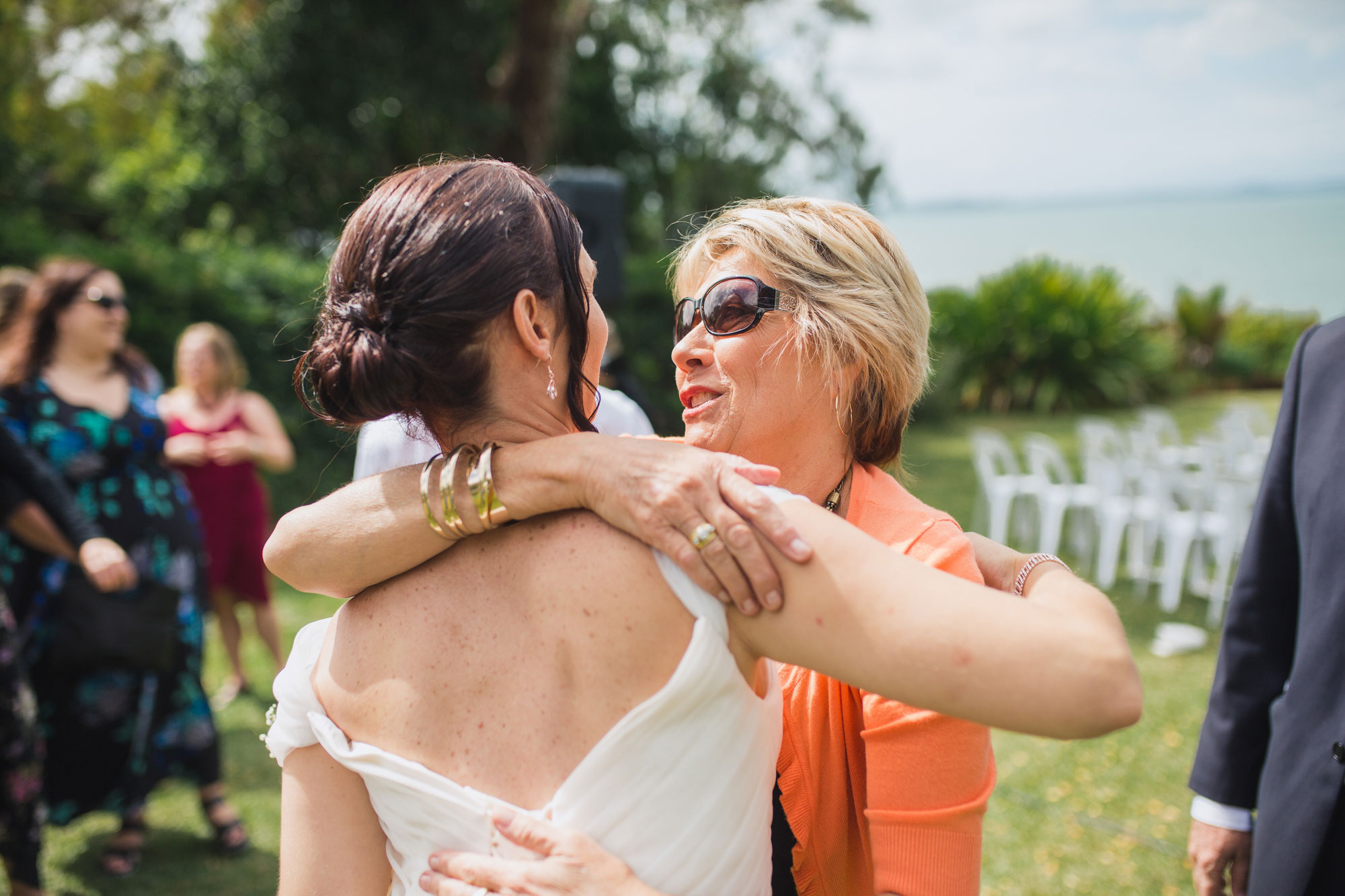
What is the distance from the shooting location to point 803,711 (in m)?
1.56

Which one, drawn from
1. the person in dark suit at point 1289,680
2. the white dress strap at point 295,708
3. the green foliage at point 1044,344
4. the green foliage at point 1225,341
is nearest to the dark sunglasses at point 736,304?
the white dress strap at point 295,708

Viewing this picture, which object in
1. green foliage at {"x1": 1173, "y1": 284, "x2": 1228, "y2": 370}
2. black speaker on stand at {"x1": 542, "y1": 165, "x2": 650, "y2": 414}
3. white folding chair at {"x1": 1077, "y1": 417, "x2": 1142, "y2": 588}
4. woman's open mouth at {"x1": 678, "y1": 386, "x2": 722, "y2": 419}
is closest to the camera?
woman's open mouth at {"x1": 678, "y1": 386, "x2": 722, "y2": 419}

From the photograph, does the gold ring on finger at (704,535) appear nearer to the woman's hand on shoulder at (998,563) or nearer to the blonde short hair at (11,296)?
the woman's hand on shoulder at (998,563)

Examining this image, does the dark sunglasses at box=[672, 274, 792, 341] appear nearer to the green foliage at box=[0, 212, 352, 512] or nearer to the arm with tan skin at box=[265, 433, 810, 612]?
the arm with tan skin at box=[265, 433, 810, 612]

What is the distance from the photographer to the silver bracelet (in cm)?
140

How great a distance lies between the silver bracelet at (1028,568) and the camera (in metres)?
1.40

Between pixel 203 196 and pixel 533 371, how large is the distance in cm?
1584

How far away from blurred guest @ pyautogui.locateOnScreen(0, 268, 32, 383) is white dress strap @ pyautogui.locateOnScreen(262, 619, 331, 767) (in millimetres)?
3430

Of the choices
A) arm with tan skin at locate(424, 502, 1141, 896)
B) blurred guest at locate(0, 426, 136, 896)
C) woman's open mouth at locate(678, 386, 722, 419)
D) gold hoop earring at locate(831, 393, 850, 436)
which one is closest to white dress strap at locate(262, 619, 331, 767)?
arm with tan skin at locate(424, 502, 1141, 896)

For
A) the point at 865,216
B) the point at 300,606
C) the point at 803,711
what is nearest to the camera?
the point at 803,711

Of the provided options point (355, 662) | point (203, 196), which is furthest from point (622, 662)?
point (203, 196)

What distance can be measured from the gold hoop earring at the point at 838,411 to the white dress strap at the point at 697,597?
0.67m

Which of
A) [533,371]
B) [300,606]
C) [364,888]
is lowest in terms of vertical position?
[300,606]

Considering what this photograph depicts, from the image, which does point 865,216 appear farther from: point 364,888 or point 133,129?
point 133,129
